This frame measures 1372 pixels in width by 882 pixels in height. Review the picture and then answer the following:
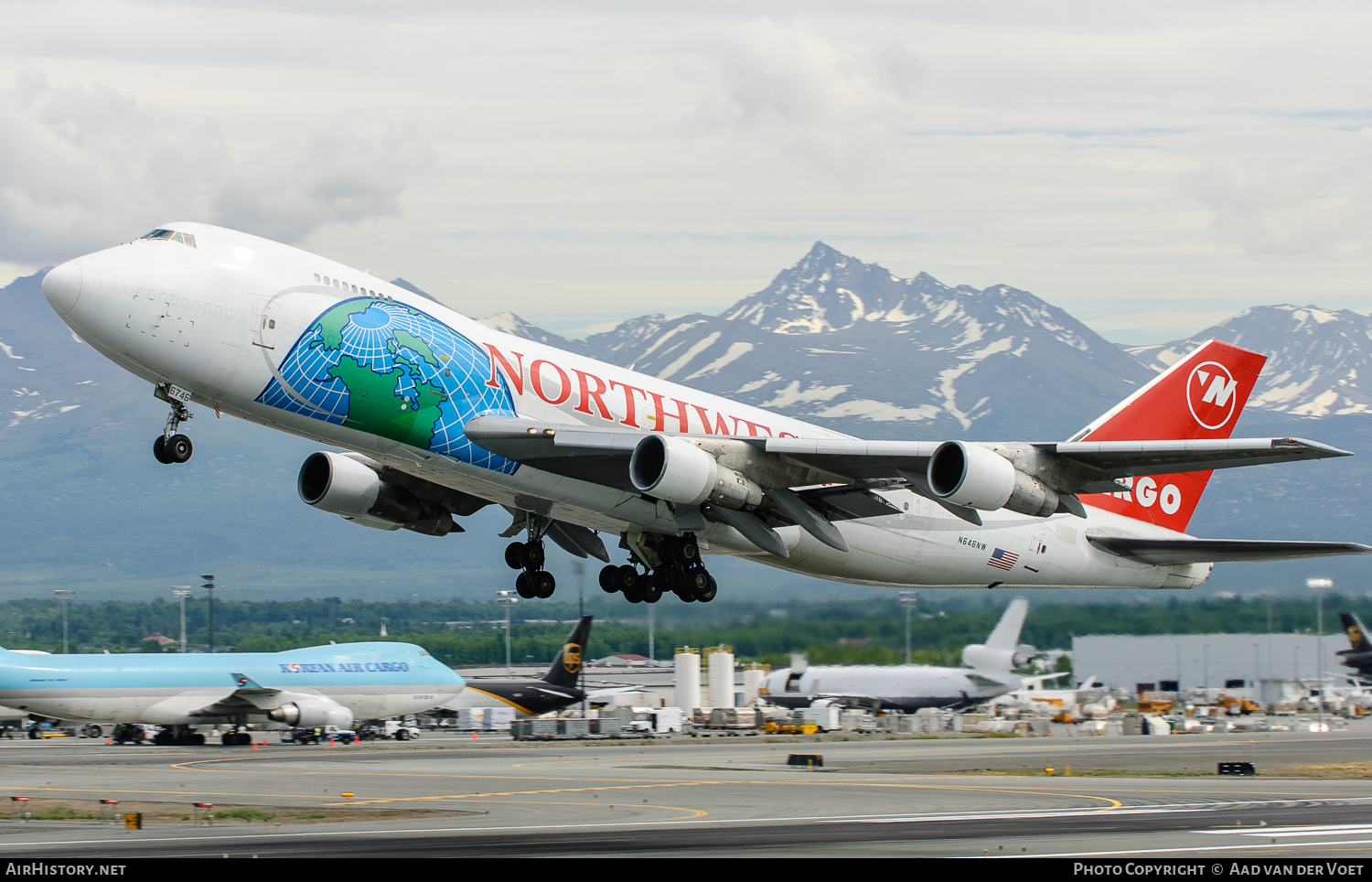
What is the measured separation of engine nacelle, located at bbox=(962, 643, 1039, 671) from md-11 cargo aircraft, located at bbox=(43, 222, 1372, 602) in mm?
31394

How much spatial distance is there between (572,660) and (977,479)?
4682 centimetres

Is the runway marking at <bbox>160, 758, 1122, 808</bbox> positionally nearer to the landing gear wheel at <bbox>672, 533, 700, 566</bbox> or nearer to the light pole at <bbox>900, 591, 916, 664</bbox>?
the light pole at <bbox>900, 591, 916, 664</bbox>

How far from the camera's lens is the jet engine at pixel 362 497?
32.0m

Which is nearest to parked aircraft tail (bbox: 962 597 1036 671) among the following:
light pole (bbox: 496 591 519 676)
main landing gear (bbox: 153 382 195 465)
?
light pole (bbox: 496 591 519 676)

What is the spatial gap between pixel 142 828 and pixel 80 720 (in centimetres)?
3144

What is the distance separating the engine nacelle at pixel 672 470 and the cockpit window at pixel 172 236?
8793 mm

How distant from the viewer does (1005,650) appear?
6744 centimetres

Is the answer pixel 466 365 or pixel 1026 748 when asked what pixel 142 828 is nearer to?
pixel 466 365

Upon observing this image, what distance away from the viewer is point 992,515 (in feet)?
117

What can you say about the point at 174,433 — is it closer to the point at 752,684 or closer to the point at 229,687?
the point at 229,687

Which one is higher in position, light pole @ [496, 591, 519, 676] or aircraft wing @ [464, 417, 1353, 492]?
aircraft wing @ [464, 417, 1353, 492]

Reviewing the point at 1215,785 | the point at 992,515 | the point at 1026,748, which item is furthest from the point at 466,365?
the point at 1026,748

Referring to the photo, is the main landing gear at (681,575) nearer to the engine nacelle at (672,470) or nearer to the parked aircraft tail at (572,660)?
the engine nacelle at (672,470)

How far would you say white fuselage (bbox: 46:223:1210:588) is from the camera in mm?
25016
